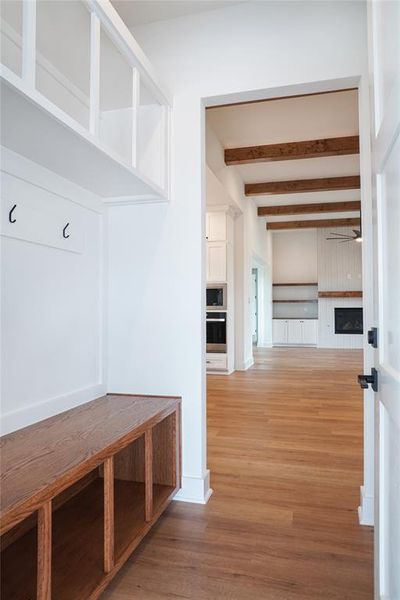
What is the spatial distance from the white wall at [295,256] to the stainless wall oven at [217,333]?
515cm

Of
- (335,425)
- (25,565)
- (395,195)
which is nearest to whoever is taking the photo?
(395,195)

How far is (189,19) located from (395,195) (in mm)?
2053

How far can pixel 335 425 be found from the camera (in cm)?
362

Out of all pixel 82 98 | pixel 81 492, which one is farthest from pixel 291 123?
pixel 81 492

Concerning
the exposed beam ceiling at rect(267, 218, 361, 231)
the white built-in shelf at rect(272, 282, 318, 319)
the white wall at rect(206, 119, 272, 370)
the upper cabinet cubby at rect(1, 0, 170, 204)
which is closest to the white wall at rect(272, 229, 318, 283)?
the white built-in shelf at rect(272, 282, 318, 319)

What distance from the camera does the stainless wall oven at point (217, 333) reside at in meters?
6.23

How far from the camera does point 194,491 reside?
7.34 feet

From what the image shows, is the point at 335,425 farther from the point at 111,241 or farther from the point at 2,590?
the point at 2,590

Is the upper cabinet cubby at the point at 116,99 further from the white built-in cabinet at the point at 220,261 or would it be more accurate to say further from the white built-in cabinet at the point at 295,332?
the white built-in cabinet at the point at 295,332

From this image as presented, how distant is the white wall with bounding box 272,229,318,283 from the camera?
10.8 metres

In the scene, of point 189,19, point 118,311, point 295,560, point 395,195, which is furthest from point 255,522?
point 189,19

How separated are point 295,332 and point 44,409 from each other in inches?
367

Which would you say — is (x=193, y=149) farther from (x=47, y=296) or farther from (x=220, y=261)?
(x=220, y=261)

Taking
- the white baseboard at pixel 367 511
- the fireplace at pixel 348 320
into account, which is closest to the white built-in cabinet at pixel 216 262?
the white baseboard at pixel 367 511
